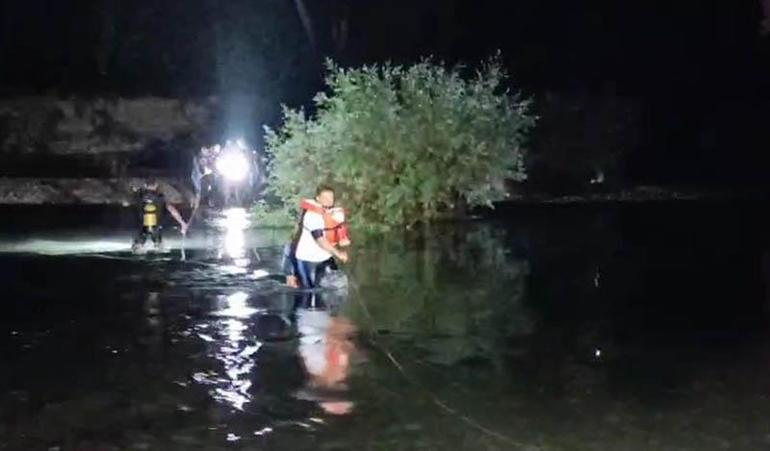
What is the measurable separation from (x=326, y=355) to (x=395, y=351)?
63 centimetres

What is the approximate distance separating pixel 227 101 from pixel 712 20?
17.8 meters

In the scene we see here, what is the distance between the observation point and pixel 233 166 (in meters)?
32.3

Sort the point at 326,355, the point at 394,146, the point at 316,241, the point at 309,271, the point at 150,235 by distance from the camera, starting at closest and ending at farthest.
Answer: the point at 326,355 < the point at 316,241 < the point at 309,271 < the point at 150,235 < the point at 394,146

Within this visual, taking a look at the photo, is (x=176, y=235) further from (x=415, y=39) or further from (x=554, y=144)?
(x=415, y=39)

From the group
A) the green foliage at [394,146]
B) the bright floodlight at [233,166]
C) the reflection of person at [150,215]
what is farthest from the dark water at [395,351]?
the bright floodlight at [233,166]

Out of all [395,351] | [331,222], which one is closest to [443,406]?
[395,351]

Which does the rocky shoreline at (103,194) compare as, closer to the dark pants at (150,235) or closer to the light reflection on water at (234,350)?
the dark pants at (150,235)

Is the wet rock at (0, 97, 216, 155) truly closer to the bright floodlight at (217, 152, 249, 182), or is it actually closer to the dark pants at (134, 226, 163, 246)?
the bright floodlight at (217, 152, 249, 182)

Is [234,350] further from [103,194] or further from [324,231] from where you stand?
[103,194]

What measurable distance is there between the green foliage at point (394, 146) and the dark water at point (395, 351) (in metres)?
4.31

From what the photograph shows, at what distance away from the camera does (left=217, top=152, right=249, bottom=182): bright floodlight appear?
104ft

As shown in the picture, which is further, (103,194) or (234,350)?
(103,194)

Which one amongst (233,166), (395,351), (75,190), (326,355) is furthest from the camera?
(75,190)

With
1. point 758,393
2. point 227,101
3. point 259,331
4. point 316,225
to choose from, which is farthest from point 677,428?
point 227,101
